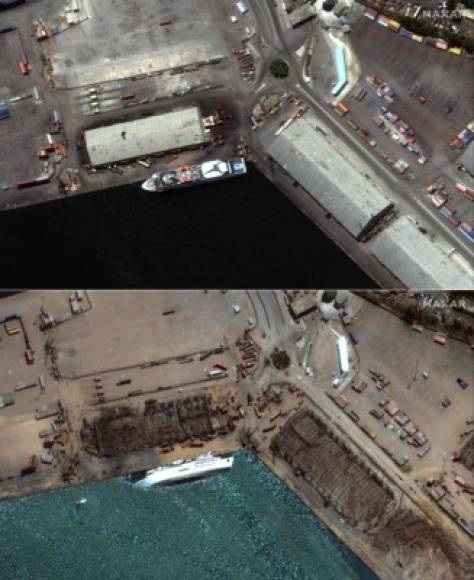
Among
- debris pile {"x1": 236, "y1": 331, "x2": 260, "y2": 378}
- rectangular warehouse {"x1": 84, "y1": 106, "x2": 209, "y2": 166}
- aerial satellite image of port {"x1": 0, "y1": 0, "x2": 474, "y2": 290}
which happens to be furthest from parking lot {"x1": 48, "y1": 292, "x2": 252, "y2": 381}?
rectangular warehouse {"x1": 84, "y1": 106, "x2": 209, "y2": 166}

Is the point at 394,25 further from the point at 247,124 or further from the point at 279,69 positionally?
the point at 247,124

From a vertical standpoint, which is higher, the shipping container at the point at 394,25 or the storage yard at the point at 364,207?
the shipping container at the point at 394,25

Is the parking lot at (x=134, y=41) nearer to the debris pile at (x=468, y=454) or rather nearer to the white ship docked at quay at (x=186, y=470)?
the white ship docked at quay at (x=186, y=470)

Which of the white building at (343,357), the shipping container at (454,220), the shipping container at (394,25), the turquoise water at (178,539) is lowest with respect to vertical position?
the turquoise water at (178,539)

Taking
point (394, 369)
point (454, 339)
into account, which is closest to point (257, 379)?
point (394, 369)

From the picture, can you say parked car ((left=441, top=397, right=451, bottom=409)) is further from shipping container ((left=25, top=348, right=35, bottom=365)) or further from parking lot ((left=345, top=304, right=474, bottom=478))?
shipping container ((left=25, top=348, right=35, bottom=365))

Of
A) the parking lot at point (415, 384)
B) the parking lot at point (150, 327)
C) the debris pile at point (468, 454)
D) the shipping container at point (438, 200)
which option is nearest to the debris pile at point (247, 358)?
the parking lot at point (150, 327)
